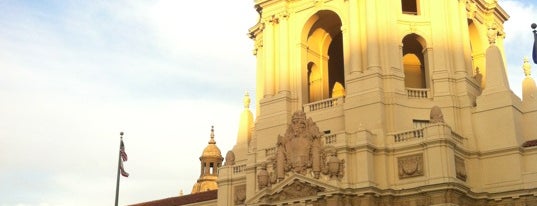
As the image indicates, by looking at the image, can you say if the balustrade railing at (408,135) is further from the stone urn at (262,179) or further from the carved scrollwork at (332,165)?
the stone urn at (262,179)

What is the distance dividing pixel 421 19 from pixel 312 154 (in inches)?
373

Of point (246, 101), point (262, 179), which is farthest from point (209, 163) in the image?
point (262, 179)

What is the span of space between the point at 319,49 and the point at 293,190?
11.1 m

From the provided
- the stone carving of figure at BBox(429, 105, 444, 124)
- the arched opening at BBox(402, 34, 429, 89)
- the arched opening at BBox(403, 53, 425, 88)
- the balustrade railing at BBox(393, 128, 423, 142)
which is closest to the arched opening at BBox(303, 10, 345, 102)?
the arched opening at BBox(402, 34, 429, 89)

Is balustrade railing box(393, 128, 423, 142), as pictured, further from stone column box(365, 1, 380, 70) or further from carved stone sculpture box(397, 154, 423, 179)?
stone column box(365, 1, 380, 70)

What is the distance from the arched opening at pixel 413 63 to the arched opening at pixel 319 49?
3.93m

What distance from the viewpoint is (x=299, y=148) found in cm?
3388

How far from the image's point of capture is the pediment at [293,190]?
32.5 m

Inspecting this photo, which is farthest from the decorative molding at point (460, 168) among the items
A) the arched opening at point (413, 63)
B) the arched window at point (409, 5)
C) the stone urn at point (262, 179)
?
the arched window at point (409, 5)

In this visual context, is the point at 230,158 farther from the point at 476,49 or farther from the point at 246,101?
the point at 476,49

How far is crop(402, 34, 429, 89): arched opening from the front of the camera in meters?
39.8

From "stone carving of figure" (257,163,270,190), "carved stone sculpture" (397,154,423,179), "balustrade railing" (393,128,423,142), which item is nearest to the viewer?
"carved stone sculpture" (397,154,423,179)

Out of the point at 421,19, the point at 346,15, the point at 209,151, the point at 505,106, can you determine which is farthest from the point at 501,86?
the point at 209,151

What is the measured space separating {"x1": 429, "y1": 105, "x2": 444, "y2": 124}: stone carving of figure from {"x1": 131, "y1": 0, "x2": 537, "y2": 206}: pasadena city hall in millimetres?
64
